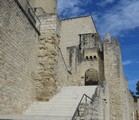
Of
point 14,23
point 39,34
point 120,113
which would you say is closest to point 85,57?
point 120,113

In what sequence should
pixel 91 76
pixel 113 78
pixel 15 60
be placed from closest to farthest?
pixel 15 60 → pixel 113 78 → pixel 91 76

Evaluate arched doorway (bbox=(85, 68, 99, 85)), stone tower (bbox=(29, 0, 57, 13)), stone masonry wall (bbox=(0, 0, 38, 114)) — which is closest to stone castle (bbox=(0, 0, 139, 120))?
stone masonry wall (bbox=(0, 0, 38, 114))

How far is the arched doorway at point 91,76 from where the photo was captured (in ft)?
51.8

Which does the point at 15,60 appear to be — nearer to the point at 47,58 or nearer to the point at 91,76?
the point at 47,58

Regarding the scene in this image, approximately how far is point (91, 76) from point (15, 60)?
10083mm

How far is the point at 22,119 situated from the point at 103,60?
1163 cm

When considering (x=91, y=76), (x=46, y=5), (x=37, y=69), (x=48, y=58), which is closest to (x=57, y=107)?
(x=37, y=69)

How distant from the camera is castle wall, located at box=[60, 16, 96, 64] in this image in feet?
80.9

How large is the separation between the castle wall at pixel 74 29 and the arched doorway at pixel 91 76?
29.2 feet

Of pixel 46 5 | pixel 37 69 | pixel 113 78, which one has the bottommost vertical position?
pixel 37 69

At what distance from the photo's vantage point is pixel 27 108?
726 cm

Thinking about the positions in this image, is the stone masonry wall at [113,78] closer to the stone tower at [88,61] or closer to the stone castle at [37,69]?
the stone castle at [37,69]

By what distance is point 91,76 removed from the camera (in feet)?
52.1

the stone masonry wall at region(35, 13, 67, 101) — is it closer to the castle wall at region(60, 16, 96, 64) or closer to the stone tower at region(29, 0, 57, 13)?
the stone tower at region(29, 0, 57, 13)
